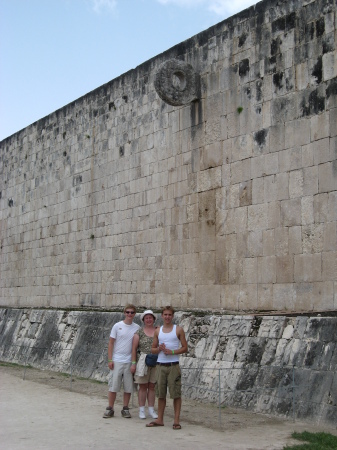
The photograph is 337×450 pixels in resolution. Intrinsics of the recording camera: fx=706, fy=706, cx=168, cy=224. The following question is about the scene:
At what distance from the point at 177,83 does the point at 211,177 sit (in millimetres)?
1685

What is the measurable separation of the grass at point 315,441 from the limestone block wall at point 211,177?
6.86ft

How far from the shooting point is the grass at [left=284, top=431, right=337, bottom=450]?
21.6 ft

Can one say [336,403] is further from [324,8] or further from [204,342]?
[324,8]

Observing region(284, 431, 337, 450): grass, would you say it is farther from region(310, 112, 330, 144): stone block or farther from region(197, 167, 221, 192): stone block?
region(197, 167, 221, 192): stone block

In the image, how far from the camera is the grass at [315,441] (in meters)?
6.59

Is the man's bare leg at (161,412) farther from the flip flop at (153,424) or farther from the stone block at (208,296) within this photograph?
the stone block at (208,296)

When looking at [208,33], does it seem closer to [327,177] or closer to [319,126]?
[319,126]

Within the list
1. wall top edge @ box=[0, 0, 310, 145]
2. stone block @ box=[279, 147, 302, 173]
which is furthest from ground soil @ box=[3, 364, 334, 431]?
wall top edge @ box=[0, 0, 310, 145]

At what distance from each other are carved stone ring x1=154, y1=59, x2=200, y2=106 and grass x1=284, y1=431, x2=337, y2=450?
19.9ft

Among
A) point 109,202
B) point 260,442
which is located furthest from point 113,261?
point 260,442

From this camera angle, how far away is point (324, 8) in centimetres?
920

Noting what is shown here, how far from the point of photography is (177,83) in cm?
1150

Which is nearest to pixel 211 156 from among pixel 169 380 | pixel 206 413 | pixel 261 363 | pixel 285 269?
pixel 285 269

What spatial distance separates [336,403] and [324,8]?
197 inches
